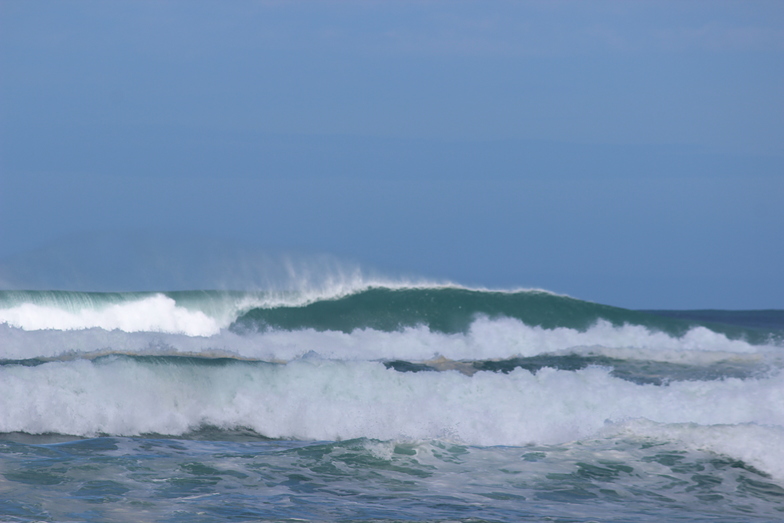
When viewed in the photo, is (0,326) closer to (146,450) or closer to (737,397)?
(146,450)

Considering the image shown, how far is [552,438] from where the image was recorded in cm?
770

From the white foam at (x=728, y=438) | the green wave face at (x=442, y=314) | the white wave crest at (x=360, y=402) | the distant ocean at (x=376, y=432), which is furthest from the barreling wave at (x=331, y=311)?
the white foam at (x=728, y=438)

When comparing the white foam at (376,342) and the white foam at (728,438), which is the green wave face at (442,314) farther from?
the white foam at (728,438)

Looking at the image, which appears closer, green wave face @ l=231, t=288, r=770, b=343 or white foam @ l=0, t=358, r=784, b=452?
white foam @ l=0, t=358, r=784, b=452

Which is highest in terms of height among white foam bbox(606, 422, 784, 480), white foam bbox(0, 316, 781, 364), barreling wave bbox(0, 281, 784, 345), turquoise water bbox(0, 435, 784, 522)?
barreling wave bbox(0, 281, 784, 345)

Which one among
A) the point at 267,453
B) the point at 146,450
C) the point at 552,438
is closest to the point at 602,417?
the point at 552,438

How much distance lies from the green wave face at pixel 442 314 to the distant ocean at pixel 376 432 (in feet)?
7.45

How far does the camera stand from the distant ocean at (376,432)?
544cm

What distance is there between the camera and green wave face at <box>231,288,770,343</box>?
17.1 m

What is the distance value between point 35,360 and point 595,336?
1096 cm

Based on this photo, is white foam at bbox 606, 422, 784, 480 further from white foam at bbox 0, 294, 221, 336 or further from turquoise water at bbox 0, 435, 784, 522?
white foam at bbox 0, 294, 221, 336

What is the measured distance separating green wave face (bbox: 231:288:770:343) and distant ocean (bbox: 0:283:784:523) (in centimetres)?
227

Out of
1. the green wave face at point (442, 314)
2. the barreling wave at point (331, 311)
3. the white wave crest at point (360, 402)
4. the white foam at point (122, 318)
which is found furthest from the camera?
the white foam at point (122, 318)

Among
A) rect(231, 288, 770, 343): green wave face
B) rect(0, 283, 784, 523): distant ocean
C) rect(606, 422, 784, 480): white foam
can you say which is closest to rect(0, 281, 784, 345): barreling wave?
rect(231, 288, 770, 343): green wave face
